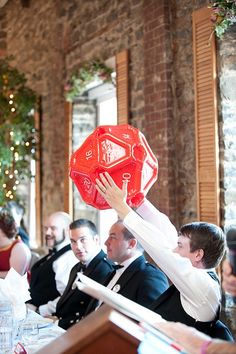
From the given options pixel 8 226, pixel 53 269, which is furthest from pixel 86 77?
pixel 53 269

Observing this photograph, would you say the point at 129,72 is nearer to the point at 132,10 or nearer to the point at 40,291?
the point at 132,10

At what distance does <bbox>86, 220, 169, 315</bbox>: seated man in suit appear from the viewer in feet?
10.4

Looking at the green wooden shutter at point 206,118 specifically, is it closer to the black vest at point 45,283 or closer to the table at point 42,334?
the black vest at point 45,283

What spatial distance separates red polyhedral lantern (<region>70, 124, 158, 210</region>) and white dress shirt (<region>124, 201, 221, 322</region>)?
8.6 inches

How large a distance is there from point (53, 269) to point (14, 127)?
123 inches

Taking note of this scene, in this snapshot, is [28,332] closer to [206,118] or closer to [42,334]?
[42,334]

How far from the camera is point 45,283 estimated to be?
186 inches

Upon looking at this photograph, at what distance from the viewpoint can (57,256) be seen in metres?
4.79

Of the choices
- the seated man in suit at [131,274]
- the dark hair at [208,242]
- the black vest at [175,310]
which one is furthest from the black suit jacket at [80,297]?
the dark hair at [208,242]

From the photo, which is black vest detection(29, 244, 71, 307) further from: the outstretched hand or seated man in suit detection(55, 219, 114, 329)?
the outstretched hand

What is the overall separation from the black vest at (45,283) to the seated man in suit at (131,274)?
116cm

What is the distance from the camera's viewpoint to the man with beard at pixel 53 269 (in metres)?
4.64

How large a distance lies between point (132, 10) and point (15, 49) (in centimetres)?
399

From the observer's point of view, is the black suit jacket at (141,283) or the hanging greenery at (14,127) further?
the hanging greenery at (14,127)
